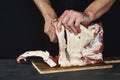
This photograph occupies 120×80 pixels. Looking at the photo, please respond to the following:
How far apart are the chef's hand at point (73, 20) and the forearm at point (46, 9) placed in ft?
0.62

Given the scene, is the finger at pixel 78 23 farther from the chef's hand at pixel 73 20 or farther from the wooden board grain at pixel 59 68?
the wooden board grain at pixel 59 68

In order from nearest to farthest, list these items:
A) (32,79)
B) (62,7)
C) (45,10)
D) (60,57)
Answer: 1. (32,79)
2. (60,57)
3. (45,10)
4. (62,7)

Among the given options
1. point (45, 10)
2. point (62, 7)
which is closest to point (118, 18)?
point (62, 7)

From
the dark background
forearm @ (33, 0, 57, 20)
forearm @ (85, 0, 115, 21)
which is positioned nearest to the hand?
forearm @ (33, 0, 57, 20)

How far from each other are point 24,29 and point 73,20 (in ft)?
1.65

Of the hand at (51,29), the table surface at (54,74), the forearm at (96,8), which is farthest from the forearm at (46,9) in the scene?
the table surface at (54,74)

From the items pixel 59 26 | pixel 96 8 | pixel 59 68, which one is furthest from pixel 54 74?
pixel 96 8

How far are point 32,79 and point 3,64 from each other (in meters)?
0.28

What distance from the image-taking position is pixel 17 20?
5.29 ft

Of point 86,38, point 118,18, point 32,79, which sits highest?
point 118,18

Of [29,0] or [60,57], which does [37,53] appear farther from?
[29,0]

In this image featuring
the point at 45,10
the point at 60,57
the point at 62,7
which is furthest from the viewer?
the point at 62,7

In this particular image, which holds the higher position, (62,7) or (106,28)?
(62,7)

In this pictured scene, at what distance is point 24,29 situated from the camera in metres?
1.61
